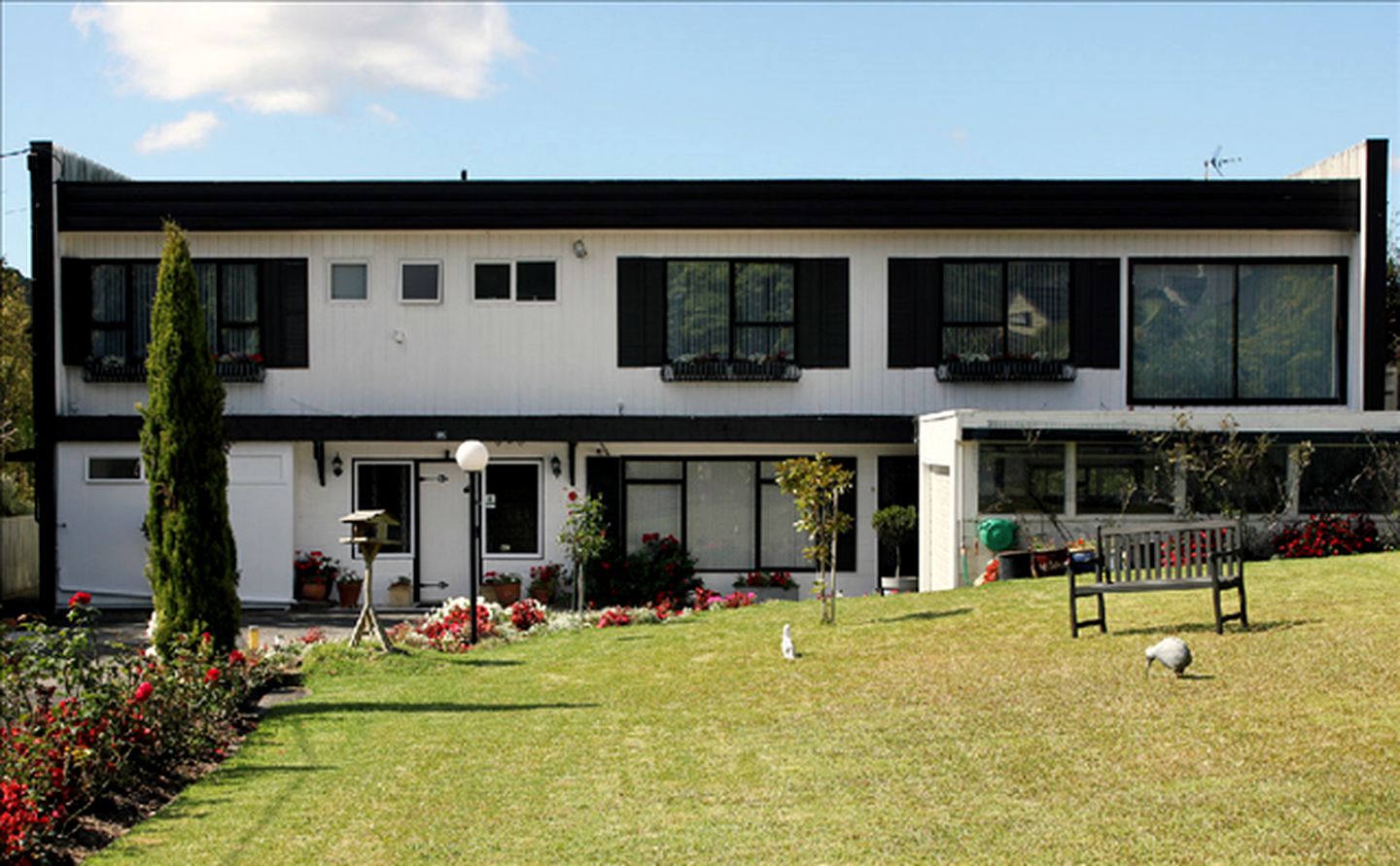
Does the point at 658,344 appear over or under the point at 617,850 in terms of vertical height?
over

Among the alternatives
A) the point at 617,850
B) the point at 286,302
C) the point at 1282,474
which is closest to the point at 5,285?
the point at 286,302

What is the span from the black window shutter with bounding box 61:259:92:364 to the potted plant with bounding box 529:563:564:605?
25.5 ft

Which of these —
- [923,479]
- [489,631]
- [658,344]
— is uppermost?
[658,344]

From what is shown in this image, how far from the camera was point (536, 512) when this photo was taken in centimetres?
2200

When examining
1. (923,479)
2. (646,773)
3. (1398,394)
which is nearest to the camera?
(646,773)

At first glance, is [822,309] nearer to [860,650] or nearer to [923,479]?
[923,479]

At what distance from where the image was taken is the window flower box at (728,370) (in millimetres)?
21578

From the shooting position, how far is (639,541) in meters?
21.9

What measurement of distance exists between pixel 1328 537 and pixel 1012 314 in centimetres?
595

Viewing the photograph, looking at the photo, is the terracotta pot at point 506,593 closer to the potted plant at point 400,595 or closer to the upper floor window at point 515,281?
the potted plant at point 400,595

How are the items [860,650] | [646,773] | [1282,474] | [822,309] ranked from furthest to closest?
[822,309] < [1282,474] < [860,650] < [646,773]

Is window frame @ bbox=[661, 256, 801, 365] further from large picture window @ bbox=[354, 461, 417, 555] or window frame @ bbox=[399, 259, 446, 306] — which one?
large picture window @ bbox=[354, 461, 417, 555]

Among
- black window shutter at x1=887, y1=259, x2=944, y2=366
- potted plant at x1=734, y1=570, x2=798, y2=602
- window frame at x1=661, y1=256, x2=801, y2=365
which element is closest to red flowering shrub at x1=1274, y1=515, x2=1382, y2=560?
black window shutter at x1=887, y1=259, x2=944, y2=366

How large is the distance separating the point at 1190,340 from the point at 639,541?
29.2ft
